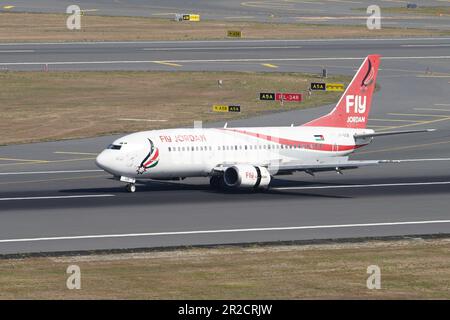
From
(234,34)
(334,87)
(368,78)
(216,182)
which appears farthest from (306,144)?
(234,34)

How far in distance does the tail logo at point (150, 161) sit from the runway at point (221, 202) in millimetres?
1773

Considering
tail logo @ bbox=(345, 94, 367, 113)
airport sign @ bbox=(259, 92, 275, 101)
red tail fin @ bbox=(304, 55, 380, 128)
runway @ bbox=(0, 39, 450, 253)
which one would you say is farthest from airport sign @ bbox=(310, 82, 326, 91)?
tail logo @ bbox=(345, 94, 367, 113)

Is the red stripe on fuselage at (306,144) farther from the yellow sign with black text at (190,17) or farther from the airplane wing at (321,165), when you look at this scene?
the yellow sign with black text at (190,17)

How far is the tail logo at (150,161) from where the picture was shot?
239 feet

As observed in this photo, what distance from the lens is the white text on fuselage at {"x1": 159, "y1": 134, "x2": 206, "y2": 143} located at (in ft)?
243

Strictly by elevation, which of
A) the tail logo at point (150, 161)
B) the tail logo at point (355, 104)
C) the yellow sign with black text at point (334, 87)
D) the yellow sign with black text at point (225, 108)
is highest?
the tail logo at point (355, 104)

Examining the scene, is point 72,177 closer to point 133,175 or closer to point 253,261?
point 133,175

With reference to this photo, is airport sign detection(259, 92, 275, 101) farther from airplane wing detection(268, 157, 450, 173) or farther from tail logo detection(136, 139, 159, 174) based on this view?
tail logo detection(136, 139, 159, 174)

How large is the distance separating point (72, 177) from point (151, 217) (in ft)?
55.0

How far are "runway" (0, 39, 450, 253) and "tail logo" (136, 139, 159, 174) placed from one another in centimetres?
177

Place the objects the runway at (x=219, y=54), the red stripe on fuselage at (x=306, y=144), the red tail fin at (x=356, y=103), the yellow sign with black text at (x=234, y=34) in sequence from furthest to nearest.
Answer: the yellow sign with black text at (x=234, y=34)
the runway at (x=219, y=54)
the red tail fin at (x=356, y=103)
the red stripe on fuselage at (x=306, y=144)

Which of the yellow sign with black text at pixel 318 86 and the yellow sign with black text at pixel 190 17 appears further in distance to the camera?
the yellow sign with black text at pixel 190 17

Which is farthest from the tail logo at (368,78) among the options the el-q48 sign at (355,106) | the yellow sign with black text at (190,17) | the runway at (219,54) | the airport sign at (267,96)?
the yellow sign with black text at (190,17)

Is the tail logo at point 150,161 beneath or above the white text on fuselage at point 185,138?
beneath
